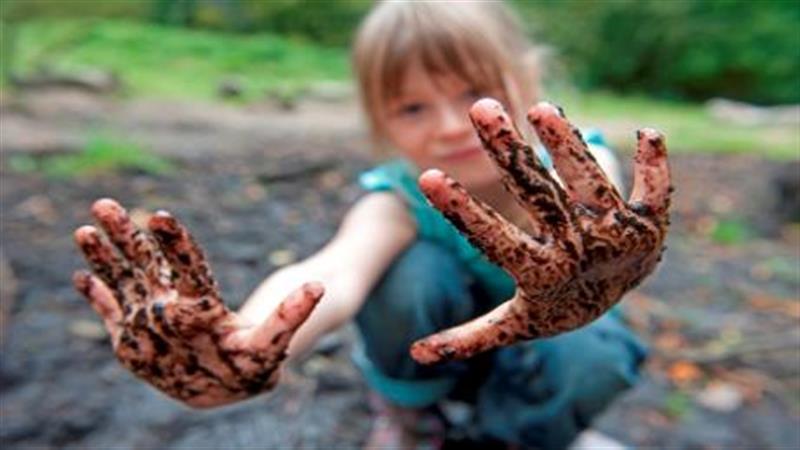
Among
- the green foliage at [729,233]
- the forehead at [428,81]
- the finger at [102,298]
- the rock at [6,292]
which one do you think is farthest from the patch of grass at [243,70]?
the finger at [102,298]

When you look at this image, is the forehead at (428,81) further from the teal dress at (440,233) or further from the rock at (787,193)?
the rock at (787,193)

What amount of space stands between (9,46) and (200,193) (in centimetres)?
271

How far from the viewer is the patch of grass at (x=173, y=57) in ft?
25.0

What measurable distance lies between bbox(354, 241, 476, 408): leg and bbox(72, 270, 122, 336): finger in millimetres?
548

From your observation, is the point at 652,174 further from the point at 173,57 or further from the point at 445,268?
the point at 173,57

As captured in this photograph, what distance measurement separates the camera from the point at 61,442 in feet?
5.11

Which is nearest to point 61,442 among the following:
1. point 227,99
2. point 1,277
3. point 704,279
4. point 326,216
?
point 1,277

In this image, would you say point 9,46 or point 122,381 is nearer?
point 122,381

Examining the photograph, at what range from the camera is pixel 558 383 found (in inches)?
60.5

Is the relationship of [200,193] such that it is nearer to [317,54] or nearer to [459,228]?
[459,228]

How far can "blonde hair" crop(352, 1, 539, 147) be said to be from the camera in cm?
142

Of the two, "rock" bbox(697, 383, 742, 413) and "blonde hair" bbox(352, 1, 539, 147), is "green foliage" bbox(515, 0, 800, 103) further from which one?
"blonde hair" bbox(352, 1, 539, 147)

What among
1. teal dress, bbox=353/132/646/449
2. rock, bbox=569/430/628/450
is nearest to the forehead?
teal dress, bbox=353/132/646/449

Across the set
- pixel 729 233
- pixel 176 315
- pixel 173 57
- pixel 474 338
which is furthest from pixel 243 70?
pixel 474 338
